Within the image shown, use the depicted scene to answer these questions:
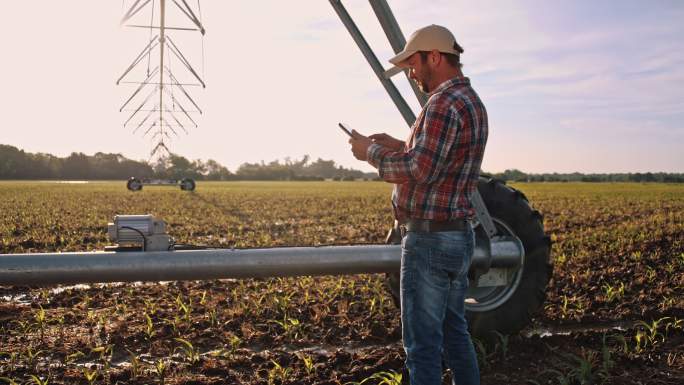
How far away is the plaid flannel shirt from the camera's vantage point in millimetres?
2379

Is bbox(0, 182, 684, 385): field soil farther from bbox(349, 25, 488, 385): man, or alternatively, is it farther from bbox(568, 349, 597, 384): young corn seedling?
bbox(349, 25, 488, 385): man

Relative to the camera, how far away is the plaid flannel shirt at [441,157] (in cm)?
238

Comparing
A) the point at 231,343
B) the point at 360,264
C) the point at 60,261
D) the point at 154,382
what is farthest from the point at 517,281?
the point at 60,261

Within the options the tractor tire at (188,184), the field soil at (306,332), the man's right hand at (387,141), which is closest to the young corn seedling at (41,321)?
the field soil at (306,332)

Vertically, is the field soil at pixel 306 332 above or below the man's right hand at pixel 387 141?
below

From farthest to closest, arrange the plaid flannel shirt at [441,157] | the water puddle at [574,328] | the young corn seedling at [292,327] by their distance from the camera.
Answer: the water puddle at [574,328] → the young corn seedling at [292,327] → the plaid flannel shirt at [441,157]

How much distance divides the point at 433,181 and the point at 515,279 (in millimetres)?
1863

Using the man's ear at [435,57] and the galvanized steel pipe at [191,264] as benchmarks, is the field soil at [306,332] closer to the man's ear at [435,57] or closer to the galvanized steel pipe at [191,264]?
the galvanized steel pipe at [191,264]

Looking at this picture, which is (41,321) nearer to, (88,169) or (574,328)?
(574,328)

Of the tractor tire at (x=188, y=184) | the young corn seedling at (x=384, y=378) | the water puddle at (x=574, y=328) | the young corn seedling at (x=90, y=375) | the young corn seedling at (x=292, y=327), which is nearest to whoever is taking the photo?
the young corn seedling at (x=384, y=378)

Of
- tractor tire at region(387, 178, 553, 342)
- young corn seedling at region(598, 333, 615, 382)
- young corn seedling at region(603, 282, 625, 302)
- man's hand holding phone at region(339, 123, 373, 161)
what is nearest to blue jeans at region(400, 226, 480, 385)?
man's hand holding phone at region(339, 123, 373, 161)

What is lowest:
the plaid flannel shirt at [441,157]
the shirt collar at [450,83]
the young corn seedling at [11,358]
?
the young corn seedling at [11,358]

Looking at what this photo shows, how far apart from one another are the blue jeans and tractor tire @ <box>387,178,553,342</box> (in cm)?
138

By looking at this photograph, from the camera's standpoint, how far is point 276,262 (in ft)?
11.6
